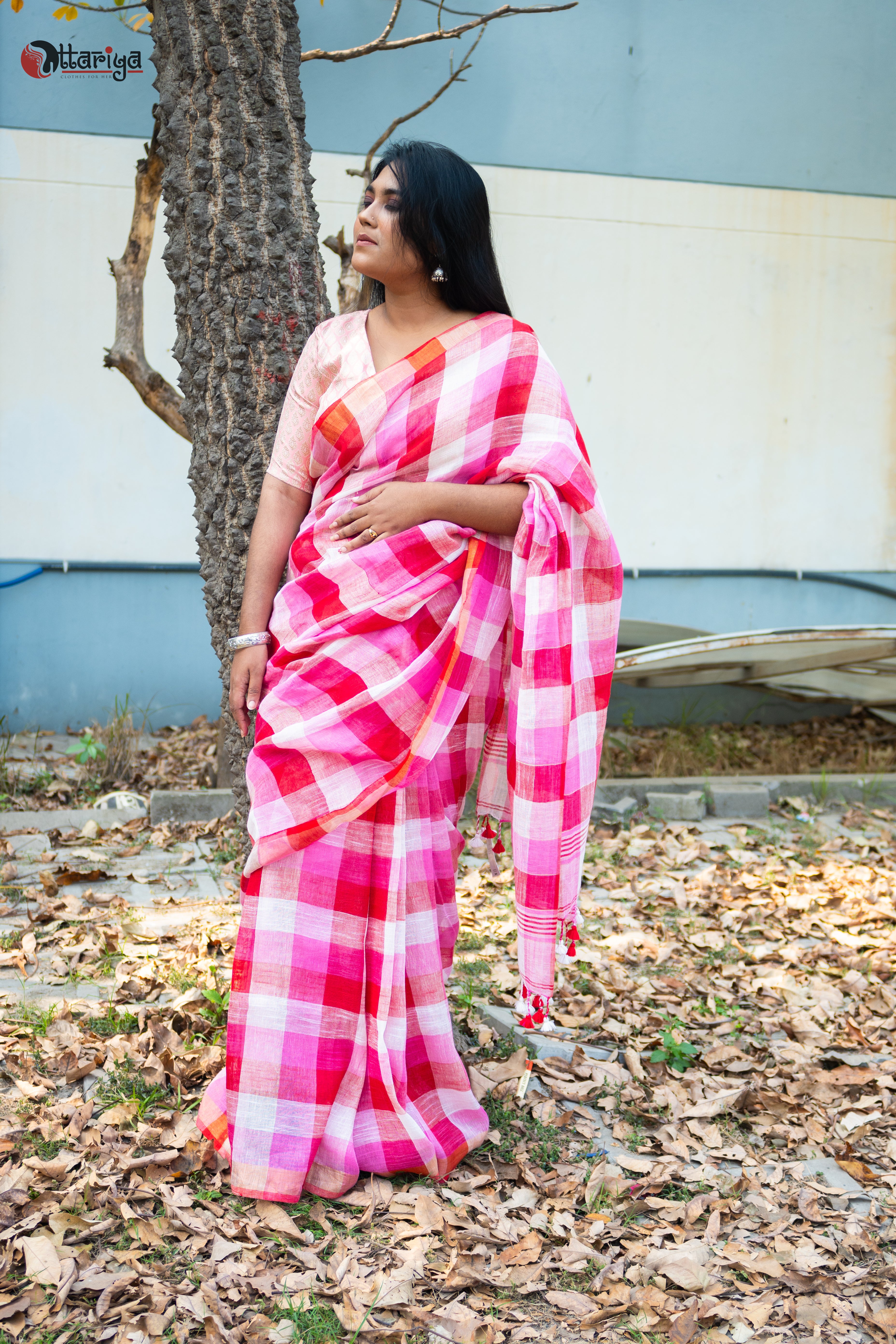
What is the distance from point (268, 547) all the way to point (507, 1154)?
1.43 metres

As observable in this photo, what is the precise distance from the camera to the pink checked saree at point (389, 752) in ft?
6.77

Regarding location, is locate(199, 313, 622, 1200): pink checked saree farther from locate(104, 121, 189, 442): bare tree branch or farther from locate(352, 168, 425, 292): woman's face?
locate(104, 121, 189, 442): bare tree branch

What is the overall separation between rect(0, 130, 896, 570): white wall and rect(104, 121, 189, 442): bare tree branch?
1.58 m

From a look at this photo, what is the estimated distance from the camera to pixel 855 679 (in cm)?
602

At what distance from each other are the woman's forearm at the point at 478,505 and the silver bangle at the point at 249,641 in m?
0.46

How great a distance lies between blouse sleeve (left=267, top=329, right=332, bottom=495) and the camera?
7.22 feet

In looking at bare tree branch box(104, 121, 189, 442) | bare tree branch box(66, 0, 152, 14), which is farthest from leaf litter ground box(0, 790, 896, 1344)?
bare tree branch box(66, 0, 152, 14)

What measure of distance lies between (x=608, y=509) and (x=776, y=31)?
3.13m

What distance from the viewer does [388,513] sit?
2.04m

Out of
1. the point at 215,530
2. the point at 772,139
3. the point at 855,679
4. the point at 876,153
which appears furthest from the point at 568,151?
the point at 215,530

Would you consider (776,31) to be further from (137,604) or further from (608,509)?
(137,604)

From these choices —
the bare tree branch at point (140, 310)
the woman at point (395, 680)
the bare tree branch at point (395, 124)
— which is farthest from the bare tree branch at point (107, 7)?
the woman at point (395, 680)

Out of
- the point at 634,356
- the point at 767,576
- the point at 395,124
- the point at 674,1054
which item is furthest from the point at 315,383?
the point at 767,576

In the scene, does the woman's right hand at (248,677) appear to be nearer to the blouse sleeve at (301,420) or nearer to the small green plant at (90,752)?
the blouse sleeve at (301,420)
